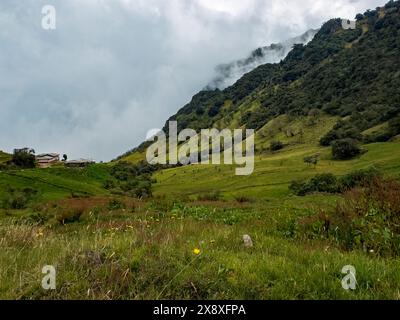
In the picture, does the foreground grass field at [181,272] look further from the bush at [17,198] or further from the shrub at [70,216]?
the bush at [17,198]

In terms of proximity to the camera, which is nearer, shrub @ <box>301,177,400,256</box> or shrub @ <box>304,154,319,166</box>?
shrub @ <box>301,177,400,256</box>

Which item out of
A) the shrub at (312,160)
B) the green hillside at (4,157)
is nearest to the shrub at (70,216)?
the shrub at (312,160)

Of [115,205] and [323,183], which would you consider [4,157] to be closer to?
[323,183]

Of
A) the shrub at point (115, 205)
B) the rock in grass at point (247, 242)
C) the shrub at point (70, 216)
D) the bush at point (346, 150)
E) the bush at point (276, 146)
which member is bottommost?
the shrub at point (70, 216)

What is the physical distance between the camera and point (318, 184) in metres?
56.0

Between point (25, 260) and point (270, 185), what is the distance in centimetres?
6900

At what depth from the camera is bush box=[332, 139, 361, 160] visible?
90750 mm

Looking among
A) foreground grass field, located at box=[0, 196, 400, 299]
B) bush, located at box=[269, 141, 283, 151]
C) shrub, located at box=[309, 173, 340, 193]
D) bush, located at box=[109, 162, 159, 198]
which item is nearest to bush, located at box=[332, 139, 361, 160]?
shrub, located at box=[309, 173, 340, 193]

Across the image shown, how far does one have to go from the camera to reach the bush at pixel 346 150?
298 feet

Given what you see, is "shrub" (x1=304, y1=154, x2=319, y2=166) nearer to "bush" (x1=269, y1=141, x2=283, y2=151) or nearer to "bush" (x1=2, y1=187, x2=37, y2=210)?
"bush" (x1=269, y1=141, x2=283, y2=151)

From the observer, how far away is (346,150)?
91.5 meters

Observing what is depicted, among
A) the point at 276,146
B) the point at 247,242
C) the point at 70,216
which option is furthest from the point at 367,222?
the point at 276,146

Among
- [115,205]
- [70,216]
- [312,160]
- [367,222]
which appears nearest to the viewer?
[367,222]
